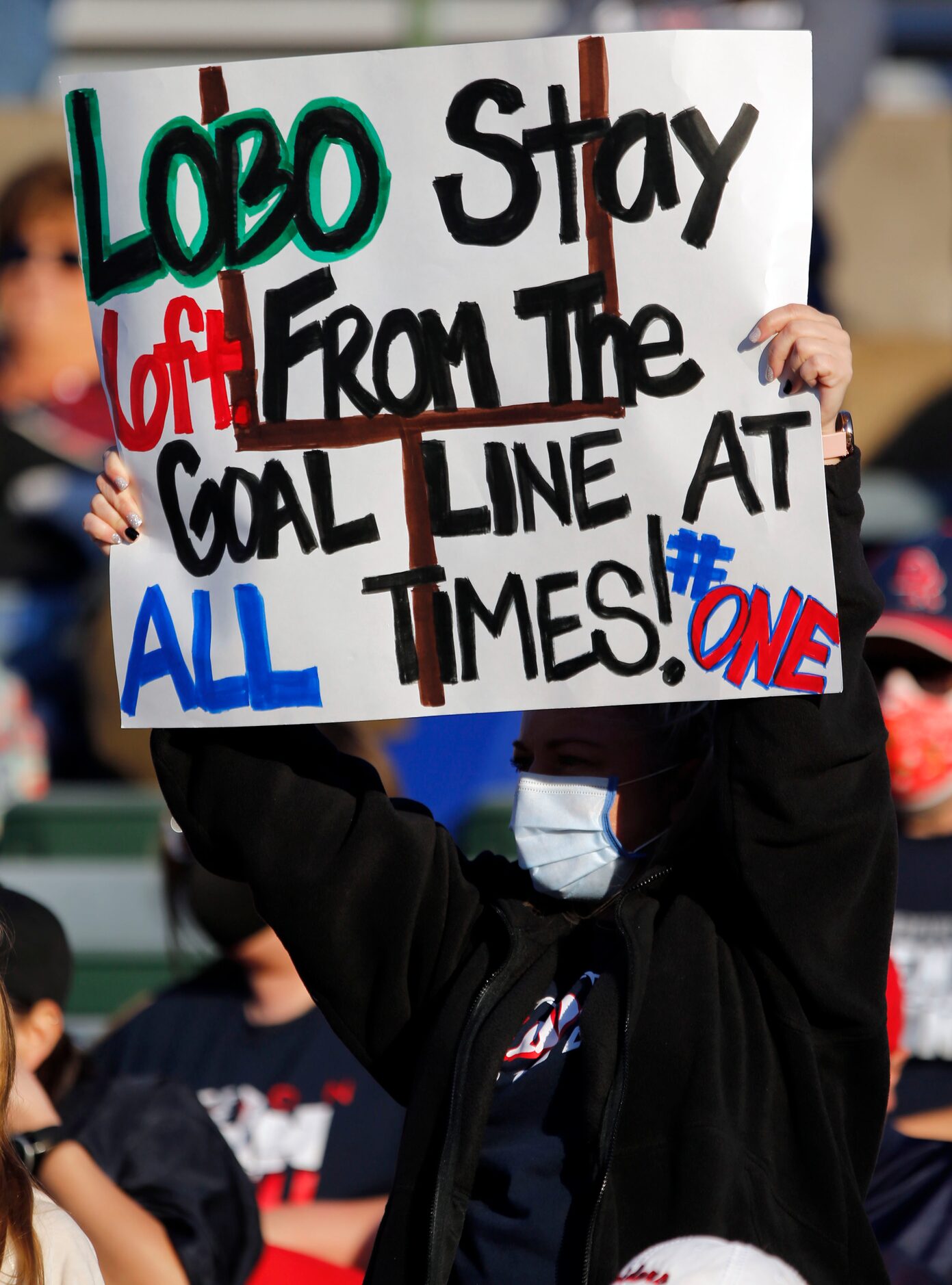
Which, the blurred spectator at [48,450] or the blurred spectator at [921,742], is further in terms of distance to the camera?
the blurred spectator at [48,450]

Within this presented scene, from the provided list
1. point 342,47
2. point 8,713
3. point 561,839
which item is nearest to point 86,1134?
point 561,839

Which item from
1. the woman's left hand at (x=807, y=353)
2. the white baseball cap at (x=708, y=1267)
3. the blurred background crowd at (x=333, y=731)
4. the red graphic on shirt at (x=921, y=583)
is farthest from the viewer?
the red graphic on shirt at (x=921, y=583)

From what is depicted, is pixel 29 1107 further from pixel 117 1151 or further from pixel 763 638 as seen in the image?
pixel 763 638

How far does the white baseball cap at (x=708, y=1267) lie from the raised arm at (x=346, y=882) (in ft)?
1.64

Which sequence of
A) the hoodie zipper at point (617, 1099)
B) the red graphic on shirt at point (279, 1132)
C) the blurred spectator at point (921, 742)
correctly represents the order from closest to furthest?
the hoodie zipper at point (617, 1099) < the red graphic on shirt at point (279, 1132) < the blurred spectator at point (921, 742)

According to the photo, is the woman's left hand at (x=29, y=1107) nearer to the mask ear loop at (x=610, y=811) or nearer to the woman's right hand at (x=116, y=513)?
the woman's right hand at (x=116, y=513)

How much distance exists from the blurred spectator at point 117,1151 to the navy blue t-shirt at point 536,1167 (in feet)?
3.21

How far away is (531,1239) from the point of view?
5.25 feet

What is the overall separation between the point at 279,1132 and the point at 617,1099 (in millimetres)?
1528

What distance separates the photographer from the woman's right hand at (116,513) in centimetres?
187

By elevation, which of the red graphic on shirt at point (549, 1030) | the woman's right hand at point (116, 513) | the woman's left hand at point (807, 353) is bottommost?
the red graphic on shirt at point (549, 1030)

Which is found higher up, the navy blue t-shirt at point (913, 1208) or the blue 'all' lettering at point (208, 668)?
the blue 'all' lettering at point (208, 668)

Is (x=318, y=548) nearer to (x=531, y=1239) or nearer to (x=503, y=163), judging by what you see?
(x=503, y=163)

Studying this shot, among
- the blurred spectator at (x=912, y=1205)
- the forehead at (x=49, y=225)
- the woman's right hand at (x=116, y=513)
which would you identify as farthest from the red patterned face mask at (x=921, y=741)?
the forehead at (x=49, y=225)
